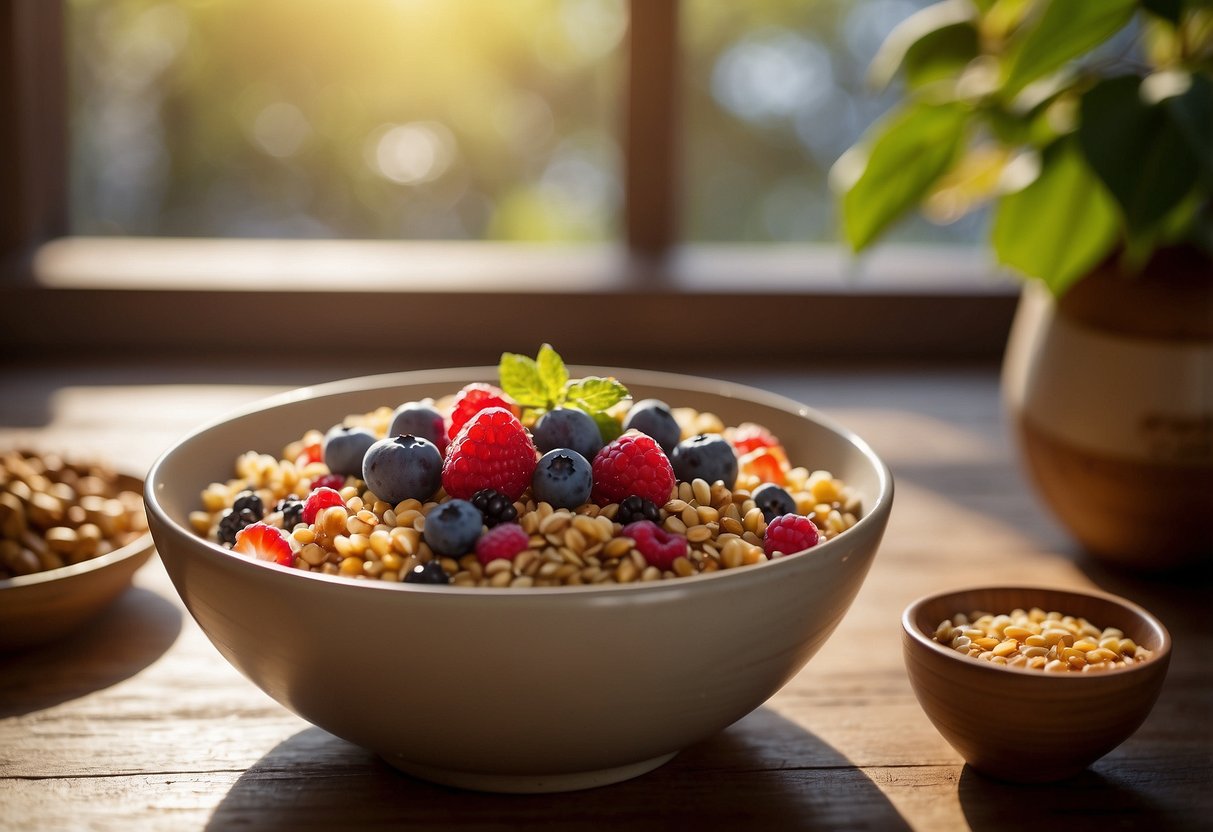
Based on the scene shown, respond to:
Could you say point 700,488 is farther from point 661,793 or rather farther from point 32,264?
point 32,264

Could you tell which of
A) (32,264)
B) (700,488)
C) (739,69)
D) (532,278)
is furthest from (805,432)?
(739,69)

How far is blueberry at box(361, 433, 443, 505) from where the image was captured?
73 cm

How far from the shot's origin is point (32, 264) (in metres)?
1.98

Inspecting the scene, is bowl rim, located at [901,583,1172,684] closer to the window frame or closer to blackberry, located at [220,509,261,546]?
blackberry, located at [220,509,261,546]

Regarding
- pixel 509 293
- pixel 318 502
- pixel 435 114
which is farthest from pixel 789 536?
pixel 435 114

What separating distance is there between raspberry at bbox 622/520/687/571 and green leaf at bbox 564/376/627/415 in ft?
0.49

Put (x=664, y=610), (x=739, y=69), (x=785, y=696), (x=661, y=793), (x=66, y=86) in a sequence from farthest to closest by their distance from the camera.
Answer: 1. (x=739, y=69)
2. (x=66, y=86)
3. (x=785, y=696)
4. (x=661, y=793)
5. (x=664, y=610)

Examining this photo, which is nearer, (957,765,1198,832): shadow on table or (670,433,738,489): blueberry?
(957,765,1198,832): shadow on table

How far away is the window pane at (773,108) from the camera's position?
202 inches

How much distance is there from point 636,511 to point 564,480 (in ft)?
0.15

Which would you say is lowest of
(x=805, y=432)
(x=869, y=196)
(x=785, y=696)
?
(x=785, y=696)

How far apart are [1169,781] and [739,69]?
4.79 m

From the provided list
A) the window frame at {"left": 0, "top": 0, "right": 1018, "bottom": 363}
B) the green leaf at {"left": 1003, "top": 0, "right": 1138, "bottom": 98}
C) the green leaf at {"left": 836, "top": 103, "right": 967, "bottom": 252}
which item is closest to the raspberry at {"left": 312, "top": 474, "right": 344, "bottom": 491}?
the green leaf at {"left": 836, "top": 103, "right": 967, "bottom": 252}

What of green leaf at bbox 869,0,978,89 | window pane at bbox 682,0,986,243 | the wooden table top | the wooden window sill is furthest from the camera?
window pane at bbox 682,0,986,243
